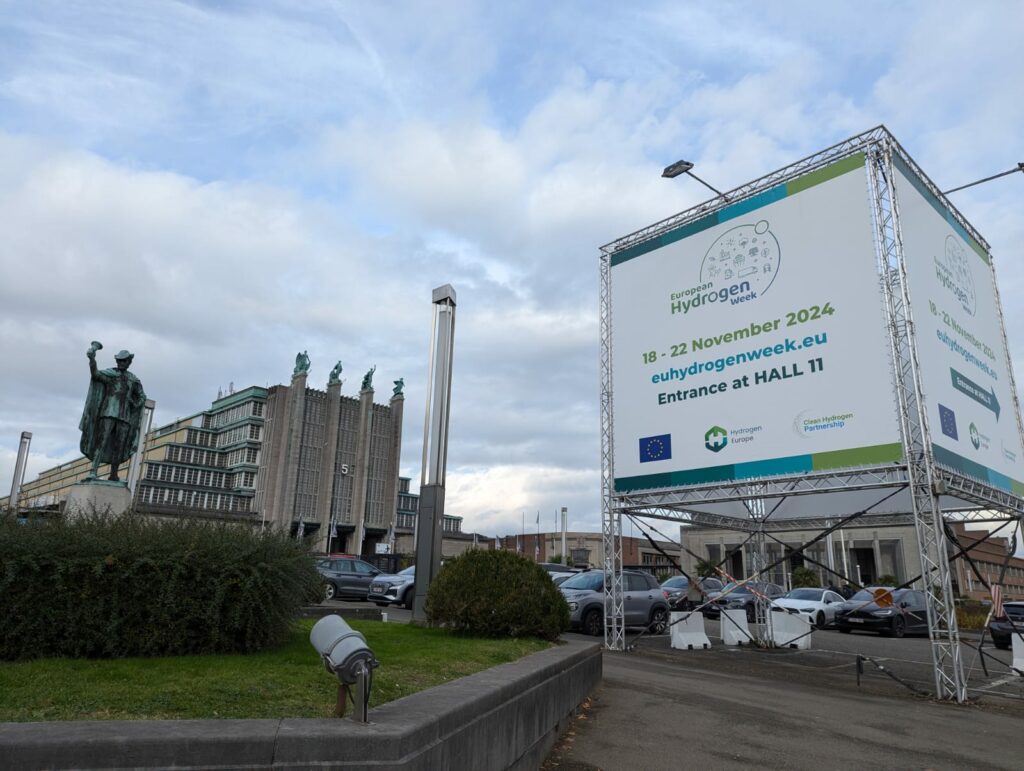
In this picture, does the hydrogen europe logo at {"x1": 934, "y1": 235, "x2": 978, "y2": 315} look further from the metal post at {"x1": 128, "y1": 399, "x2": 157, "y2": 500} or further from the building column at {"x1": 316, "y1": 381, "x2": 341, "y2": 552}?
the building column at {"x1": 316, "y1": 381, "x2": 341, "y2": 552}

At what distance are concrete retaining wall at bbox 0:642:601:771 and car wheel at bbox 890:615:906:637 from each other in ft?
72.0

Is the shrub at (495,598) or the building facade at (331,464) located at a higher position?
the building facade at (331,464)

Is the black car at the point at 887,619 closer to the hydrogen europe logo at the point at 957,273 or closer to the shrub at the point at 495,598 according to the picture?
the hydrogen europe logo at the point at 957,273

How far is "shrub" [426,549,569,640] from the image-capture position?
918 centimetres

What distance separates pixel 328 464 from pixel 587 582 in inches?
2609

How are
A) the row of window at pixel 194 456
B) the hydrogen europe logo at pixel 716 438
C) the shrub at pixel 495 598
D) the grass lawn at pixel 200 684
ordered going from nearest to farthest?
1. the grass lawn at pixel 200 684
2. the shrub at pixel 495 598
3. the hydrogen europe logo at pixel 716 438
4. the row of window at pixel 194 456

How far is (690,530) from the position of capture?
78.2 m

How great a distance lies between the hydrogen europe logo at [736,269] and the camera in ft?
48.2

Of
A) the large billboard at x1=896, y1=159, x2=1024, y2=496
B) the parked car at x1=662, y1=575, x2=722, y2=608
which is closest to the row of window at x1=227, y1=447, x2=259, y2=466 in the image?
the parked car at x1=662, y1=575, x2=722, y2=608

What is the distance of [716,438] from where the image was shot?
1477 cm

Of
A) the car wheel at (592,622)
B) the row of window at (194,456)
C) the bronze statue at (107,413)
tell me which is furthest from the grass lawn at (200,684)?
the row of window at (194,456)

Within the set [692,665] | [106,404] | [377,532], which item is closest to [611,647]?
[692,665]

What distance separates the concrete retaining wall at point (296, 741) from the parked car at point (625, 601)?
1284 centimetres

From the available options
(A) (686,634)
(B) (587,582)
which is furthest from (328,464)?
(A) (686,634)
